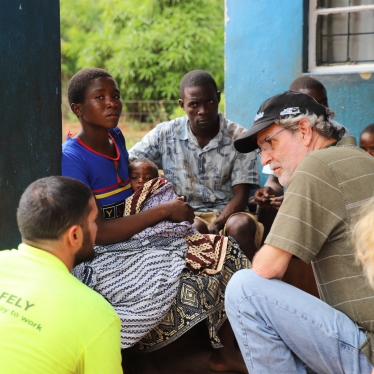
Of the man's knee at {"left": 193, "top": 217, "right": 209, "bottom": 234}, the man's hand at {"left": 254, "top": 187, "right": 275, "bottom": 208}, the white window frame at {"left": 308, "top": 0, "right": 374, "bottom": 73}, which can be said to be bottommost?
the man's knee at {"left": 193, "top": 217, "right": 209, "bottom": 234}

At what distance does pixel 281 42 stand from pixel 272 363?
3.05 metres

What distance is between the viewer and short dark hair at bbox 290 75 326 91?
4211mm

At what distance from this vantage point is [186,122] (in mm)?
4254

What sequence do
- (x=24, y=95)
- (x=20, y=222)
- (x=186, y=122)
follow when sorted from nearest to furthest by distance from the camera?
1. (x=20, y=222)
2. (x=24, y=95)
3. (x=186, y=122)

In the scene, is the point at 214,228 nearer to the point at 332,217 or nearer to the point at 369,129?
the point at 369,129

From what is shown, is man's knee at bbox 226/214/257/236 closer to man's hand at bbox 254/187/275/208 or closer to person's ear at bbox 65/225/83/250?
man's hand at bbox 254/187/275/208

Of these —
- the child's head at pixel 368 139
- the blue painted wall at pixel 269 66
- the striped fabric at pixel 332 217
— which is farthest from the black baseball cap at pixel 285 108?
the blue painted wall at pixel 269 66

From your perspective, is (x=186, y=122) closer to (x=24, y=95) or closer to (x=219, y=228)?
(x=219, y=228)

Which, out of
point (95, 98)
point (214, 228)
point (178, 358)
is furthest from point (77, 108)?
point (178, 358)

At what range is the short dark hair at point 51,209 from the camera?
2049 mm

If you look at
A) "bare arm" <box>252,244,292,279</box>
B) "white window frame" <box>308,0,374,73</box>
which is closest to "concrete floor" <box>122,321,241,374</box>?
"bare arm" <box>252,244,292,279</box>

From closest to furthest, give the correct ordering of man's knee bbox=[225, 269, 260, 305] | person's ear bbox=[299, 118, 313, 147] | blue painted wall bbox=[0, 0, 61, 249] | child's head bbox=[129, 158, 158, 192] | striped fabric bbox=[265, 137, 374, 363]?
striped fabric bbox=[265, 137, 374, 363], man's knee bbox=[225, 269, 260, 305], person's ear bbox=[299, 118, 313, 147], blue painted wall bbox=[0, 0, 61, 249], child's head bbox=[129, 158, 158, 192]

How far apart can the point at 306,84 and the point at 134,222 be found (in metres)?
1.74

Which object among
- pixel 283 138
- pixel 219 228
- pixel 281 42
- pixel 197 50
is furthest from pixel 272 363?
pixel 197 50
